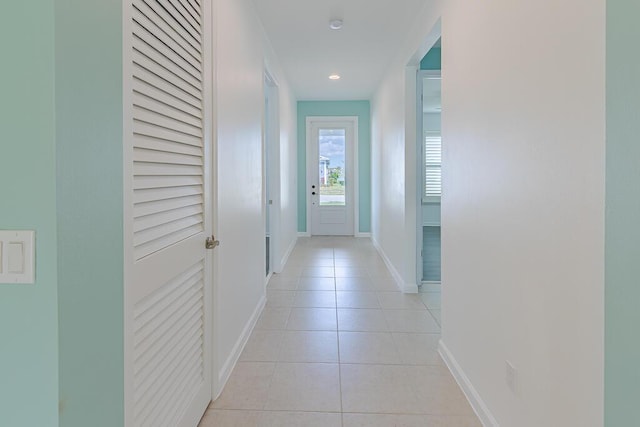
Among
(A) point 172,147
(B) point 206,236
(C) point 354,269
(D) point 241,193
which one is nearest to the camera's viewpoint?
(A) point 172,147

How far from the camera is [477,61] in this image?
6.61 feet

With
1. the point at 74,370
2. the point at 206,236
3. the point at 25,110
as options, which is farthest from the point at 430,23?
the point at 74,370

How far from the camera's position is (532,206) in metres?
1.46

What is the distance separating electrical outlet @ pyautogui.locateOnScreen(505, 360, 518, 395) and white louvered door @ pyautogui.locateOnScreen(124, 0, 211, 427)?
1.32m

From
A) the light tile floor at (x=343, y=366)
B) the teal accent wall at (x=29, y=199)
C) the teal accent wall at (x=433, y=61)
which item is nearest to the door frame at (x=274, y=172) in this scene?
the light tile floor at (x=343, y=366)

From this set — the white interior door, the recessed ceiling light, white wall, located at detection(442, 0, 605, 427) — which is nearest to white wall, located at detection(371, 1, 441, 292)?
the recessed ceiling light

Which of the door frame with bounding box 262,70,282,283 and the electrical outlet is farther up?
the door frame with bounding box 262,70,282,283

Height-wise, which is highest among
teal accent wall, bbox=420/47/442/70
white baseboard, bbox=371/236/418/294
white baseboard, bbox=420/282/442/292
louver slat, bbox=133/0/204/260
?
teal accent wall, bbox=420/47/442/70

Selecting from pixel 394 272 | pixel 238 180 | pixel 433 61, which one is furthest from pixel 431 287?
pixel 238 180

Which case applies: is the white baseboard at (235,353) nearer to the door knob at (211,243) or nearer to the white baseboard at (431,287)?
the door knob at (211,243)

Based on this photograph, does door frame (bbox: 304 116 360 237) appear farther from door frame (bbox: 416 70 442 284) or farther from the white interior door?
door frame (bbox: 416 70 442 284)

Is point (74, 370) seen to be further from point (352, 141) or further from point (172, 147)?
point (352, 141)

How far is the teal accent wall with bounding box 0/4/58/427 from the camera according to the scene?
0.83 m

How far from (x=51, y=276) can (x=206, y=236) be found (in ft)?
3.67
